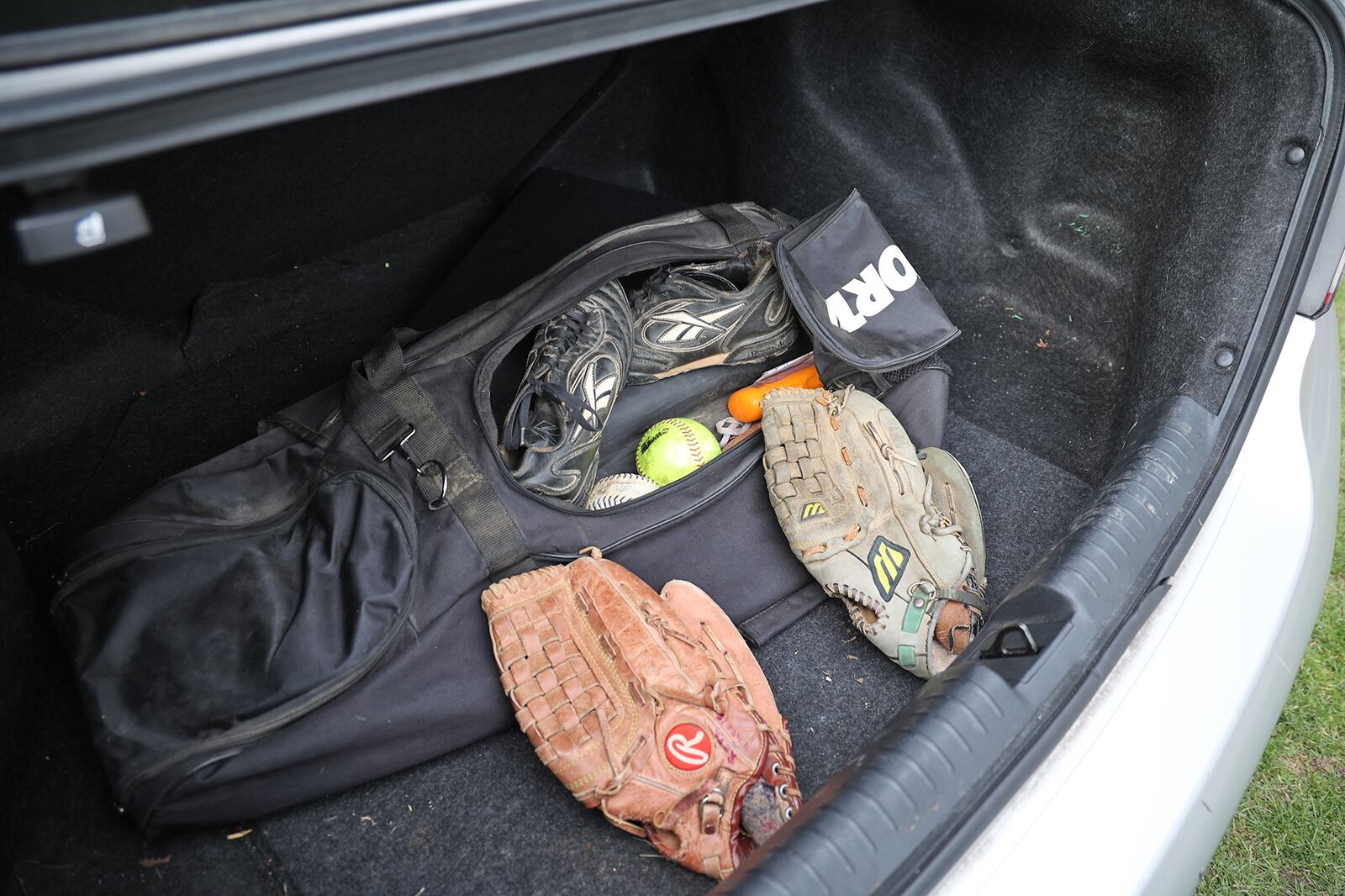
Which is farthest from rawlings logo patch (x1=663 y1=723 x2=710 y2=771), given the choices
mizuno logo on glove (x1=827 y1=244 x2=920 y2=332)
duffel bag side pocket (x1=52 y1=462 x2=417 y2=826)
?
mizuno logo on glove (x1=827 y1=244 x2=920 y2=332)

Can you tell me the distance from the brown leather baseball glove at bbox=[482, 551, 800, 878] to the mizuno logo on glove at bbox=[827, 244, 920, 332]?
61cm

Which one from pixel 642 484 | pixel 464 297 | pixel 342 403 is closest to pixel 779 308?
pixel 642 484

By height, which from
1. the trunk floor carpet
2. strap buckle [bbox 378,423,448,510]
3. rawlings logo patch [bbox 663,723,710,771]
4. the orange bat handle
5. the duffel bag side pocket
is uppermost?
strap buckle [bbox 378,423,448,510]

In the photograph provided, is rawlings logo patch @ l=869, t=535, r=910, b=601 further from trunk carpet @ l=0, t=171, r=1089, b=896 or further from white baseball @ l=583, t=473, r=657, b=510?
white baseball @ l=583, t=473, r=657, b=510

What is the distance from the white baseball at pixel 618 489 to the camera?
4.83 ft

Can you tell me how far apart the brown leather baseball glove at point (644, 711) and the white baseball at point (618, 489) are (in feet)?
0.64

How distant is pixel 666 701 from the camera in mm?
1156

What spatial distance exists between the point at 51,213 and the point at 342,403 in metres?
0.73

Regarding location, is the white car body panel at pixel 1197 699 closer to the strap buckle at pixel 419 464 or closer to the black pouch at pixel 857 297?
the black pouch at pixel 857 297

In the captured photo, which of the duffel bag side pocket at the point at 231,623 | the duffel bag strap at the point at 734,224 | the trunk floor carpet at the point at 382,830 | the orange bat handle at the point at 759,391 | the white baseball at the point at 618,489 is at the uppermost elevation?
the duffel bag strap at the point at 734,224

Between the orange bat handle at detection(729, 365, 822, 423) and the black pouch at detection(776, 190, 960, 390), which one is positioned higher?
the black pouch at detection(776, 190, 960, 390)

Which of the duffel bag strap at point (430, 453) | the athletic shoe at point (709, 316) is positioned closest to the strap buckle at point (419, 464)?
the duffel bag strap at point (430, 453)

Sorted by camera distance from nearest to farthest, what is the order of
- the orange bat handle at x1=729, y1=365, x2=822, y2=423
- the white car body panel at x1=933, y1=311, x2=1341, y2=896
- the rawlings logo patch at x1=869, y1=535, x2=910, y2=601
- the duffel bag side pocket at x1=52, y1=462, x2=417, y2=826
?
1. the white car body panel at x1=933, y1=311, x2=1341, y2=896
2. the duffel bag side pocket at x1=52, y1=462, x2=417, y2=826
3. the rawlings logo patch at x1=869, y1=535, x2=910, y2=601
4. the orange bat handle at x1=729, y1=365, x2=822, y2=423

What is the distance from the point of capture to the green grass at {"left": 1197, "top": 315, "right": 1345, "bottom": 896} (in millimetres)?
1396
